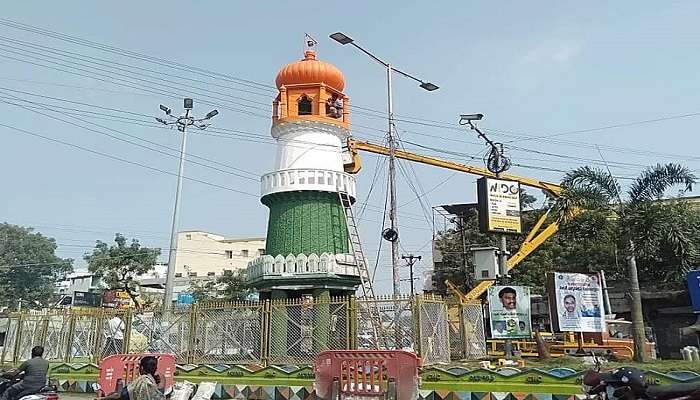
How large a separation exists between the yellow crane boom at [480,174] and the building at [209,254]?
3926 centimetres

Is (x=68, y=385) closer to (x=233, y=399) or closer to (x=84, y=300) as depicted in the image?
(x=233, y=399)

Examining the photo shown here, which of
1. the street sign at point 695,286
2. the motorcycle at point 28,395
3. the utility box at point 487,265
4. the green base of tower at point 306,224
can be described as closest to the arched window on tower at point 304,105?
the green base of tower at point 306,224

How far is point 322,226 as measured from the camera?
24.9m

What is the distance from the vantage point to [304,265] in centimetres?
2392

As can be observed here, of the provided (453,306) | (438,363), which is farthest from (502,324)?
(438,363)

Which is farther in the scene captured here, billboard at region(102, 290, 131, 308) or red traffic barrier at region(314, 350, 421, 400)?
billboard at region(102, 290, 131, 308)

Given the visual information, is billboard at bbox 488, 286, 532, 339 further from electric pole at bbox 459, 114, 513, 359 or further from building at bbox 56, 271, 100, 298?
building at bbox 56, 271, 100, 298

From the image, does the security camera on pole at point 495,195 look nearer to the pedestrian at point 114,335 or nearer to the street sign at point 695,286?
the street sign at point 695,286

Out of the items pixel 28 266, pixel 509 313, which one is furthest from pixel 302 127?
pixel 28 266

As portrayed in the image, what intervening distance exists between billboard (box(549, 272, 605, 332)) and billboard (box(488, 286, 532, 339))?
1.17 meters

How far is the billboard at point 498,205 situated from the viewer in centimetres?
2397

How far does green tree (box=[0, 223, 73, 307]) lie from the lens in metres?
60.6

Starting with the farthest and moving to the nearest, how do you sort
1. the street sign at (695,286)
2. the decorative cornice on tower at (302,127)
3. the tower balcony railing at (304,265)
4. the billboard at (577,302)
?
the decorative cornice on tower at (302,127) → the tower balcony railing at (304,265) → the billboard at (577,302) → the street sign at (695,286)

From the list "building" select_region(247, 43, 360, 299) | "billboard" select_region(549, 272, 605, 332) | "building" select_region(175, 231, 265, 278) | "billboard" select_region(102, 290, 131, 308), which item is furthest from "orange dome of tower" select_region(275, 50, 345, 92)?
"building" select_region(175, 231, 265, 278)
